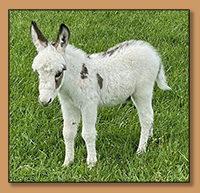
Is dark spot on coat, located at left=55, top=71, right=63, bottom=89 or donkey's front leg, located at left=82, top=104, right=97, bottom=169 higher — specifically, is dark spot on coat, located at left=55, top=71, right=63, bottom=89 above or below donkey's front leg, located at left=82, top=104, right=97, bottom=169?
above

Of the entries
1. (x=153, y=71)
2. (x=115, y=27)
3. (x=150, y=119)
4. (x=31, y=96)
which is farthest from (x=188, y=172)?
(x=115, y=27)

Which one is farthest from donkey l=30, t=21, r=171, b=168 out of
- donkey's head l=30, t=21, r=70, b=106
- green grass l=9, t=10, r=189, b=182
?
green grass l=9, t=10, r=189, b=182

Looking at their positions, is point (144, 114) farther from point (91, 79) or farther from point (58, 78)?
point (58, 78)

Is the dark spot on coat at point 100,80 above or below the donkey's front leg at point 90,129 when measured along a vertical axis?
above

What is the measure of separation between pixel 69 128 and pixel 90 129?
27cm

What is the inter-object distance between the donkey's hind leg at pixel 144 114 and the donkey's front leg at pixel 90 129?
0.54 metres

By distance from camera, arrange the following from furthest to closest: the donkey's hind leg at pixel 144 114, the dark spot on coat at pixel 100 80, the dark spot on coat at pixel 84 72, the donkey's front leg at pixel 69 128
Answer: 1. the donkey's hind leg at pixel 144 114
2. the donkey's front leg at pixel 69 128
3. the dark spot on coat at pixel 100 80
4. the dark spot on coat at pixel 84 72

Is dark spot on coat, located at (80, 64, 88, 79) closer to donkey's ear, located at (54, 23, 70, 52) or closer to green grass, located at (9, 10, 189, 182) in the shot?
donkey's ear, located at (54, 23, 70, 52)

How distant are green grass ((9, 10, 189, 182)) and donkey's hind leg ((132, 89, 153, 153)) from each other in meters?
0.11

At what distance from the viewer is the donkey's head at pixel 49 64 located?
3088mm

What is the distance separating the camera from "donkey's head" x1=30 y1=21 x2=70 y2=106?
309cm

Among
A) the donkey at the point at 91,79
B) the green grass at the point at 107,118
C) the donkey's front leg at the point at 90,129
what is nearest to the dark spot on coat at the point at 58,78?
the donkey at the point at 91,79

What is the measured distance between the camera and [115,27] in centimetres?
543

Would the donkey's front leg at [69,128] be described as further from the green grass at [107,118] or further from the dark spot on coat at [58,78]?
the dark spot on coat at [58,78]
